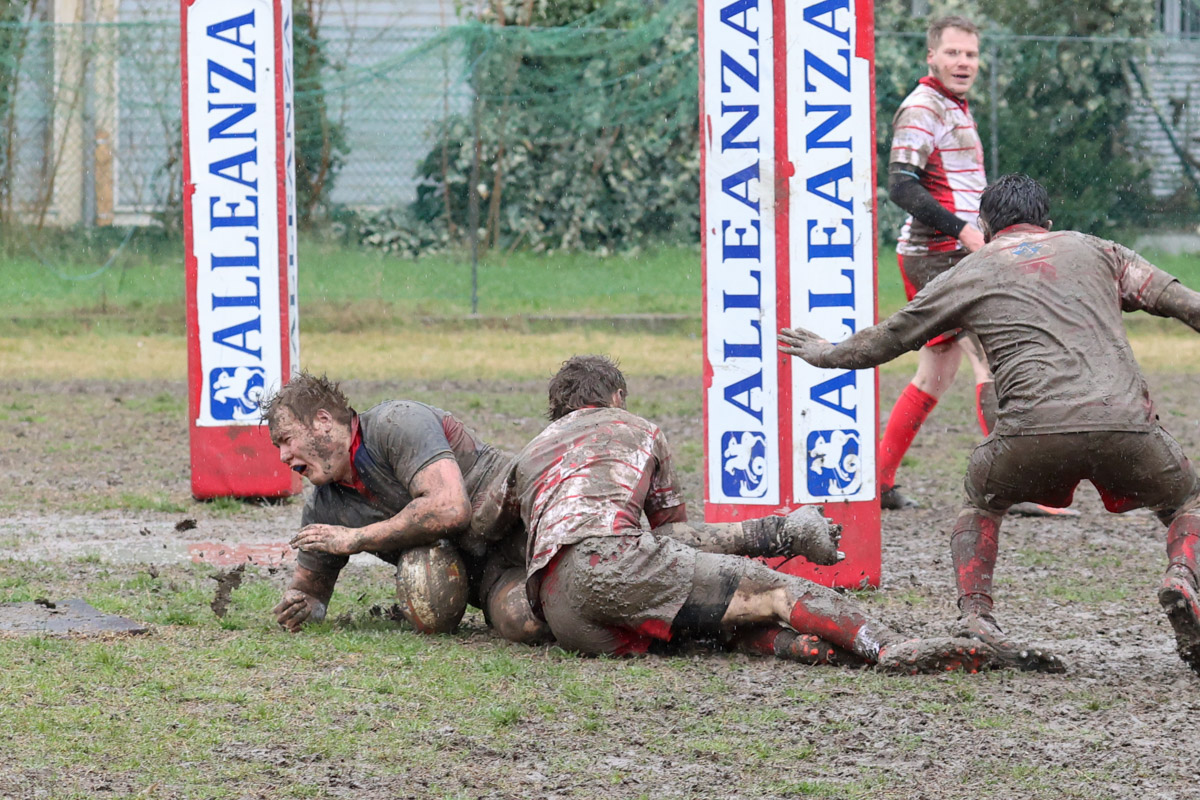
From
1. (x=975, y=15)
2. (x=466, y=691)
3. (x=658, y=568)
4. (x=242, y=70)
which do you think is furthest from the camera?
(x=975, y=15)

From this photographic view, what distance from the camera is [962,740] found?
4160 mm

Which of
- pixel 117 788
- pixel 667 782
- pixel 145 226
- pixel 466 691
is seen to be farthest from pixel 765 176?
pixel 145 226

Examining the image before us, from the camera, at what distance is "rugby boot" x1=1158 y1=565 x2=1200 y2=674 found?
15.0 ft

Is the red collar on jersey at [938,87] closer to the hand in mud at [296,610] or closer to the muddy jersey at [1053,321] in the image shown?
the muddy jersey at [1053,321]

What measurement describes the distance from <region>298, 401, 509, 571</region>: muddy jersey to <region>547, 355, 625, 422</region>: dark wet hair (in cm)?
30

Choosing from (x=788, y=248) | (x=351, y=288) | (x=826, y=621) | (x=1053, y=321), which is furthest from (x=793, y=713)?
(x=351, y=288)

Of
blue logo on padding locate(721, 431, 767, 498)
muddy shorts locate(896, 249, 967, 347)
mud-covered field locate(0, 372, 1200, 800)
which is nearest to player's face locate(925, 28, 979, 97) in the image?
muddy shorts locate(896, 249, 967, 347)

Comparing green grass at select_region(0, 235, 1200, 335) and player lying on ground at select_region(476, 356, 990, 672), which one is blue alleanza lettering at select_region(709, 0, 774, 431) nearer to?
player lying on ground at select_region(476, 356, 990, 672)

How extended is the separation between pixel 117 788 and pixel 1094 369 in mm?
2869

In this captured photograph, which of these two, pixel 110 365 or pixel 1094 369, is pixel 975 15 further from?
pixel 1094 369

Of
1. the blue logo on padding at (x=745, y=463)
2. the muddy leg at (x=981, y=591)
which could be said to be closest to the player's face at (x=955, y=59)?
the blue logo on padding at (x=745, y=463)

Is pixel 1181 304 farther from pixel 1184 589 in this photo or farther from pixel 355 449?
pixel 355 449

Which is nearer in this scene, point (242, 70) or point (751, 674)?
point (751, 674)

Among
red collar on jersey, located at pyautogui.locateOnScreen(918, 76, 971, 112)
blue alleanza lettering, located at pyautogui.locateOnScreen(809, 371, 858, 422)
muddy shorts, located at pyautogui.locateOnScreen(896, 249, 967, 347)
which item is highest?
red collar on jersey, located at pyautogui.locateOnScreen(918, 76, 971, 112)
